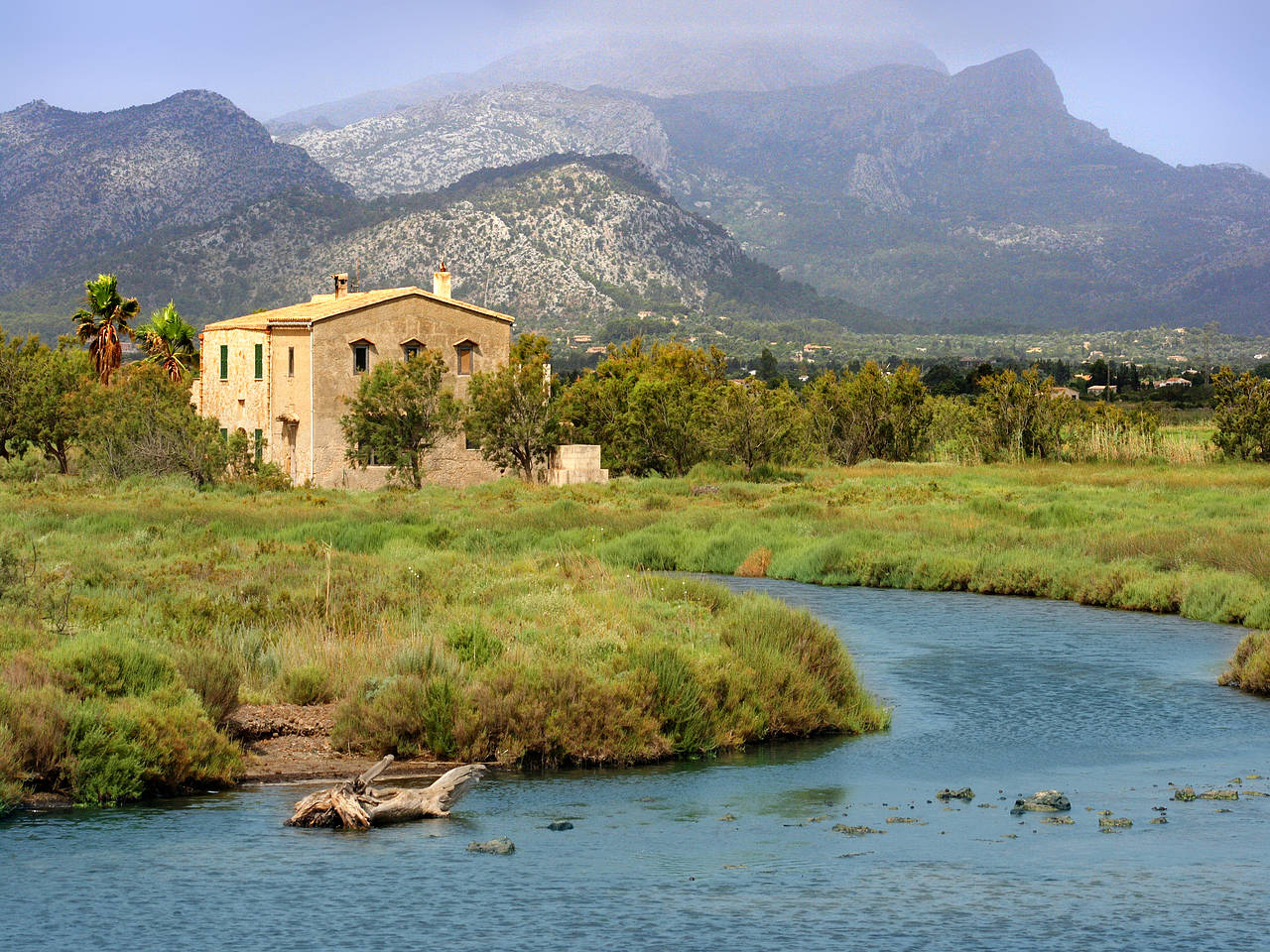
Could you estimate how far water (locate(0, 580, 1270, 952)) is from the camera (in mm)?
10938

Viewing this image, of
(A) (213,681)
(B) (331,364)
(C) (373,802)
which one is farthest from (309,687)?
(B) (331,364)

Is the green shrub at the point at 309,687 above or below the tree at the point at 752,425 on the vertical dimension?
below

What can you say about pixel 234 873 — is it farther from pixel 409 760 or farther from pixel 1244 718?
pixel 1244 718

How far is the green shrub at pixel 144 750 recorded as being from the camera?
13805mm

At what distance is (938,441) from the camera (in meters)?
83.5

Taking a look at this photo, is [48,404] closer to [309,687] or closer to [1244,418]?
[309,687]

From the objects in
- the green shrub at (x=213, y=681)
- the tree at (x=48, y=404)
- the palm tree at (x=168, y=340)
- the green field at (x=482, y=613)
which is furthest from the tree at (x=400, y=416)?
the green shrub at (x=213, y=681)

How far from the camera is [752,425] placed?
61375mm

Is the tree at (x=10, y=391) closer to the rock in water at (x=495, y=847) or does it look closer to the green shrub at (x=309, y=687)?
the green shrub at (x=309, y=687)

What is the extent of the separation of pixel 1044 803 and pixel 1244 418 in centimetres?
5249

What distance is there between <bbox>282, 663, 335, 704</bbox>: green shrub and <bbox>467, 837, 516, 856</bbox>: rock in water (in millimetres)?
4808

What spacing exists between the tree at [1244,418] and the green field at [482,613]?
71.9 ft

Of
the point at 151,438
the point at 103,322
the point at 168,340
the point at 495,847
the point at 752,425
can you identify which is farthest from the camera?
the point at 168,340

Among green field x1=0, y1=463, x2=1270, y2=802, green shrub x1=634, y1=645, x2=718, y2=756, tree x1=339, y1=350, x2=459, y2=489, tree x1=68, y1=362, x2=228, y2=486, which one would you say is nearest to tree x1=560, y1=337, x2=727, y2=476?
tree x1=339, y1=350, x2=459, y2=489
